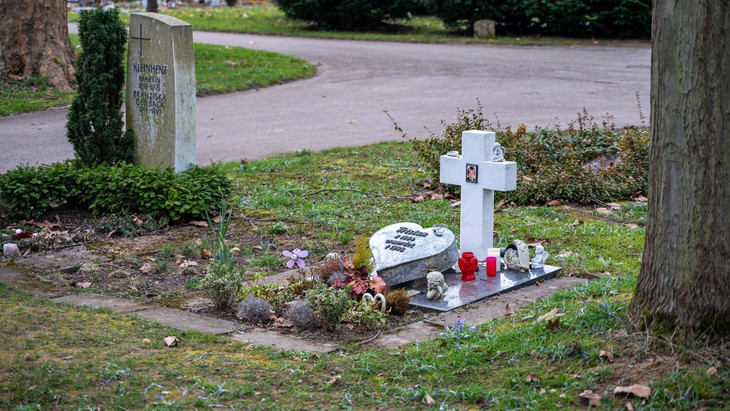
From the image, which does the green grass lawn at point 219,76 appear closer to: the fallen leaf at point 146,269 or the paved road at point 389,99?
the paved road at point 389,99

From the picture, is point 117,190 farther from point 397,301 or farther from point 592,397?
point 592,397

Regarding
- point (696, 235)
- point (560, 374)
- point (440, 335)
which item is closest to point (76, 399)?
point (440, 335)

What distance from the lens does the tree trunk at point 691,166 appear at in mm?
4121

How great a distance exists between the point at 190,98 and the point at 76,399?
4.85m

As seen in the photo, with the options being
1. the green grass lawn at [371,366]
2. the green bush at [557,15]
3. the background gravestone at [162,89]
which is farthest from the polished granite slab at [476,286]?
the green bush at [557,15]

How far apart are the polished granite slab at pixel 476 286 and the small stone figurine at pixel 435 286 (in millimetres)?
37

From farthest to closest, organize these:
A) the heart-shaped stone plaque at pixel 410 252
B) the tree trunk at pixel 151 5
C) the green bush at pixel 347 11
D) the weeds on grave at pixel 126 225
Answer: the green bush at pixel 347 11, the tree trunk at pixel 151 5, the weeds on grave at pixel 126 225, the heart-shaped stone plaque at pixel 410 252

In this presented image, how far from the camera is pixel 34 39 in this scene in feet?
50.8

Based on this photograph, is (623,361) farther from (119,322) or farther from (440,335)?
(119,322)

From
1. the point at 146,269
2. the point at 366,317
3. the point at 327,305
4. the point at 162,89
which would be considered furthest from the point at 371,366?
the point at 162,89

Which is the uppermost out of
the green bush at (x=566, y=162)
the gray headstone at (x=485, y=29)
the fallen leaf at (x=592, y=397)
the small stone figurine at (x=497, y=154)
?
the gray headstone at (x=485, y=29)

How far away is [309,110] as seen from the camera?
14.0m

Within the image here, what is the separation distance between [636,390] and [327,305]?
1924mm

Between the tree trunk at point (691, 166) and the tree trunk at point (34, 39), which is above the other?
the tree trunk at point (34, 39)
